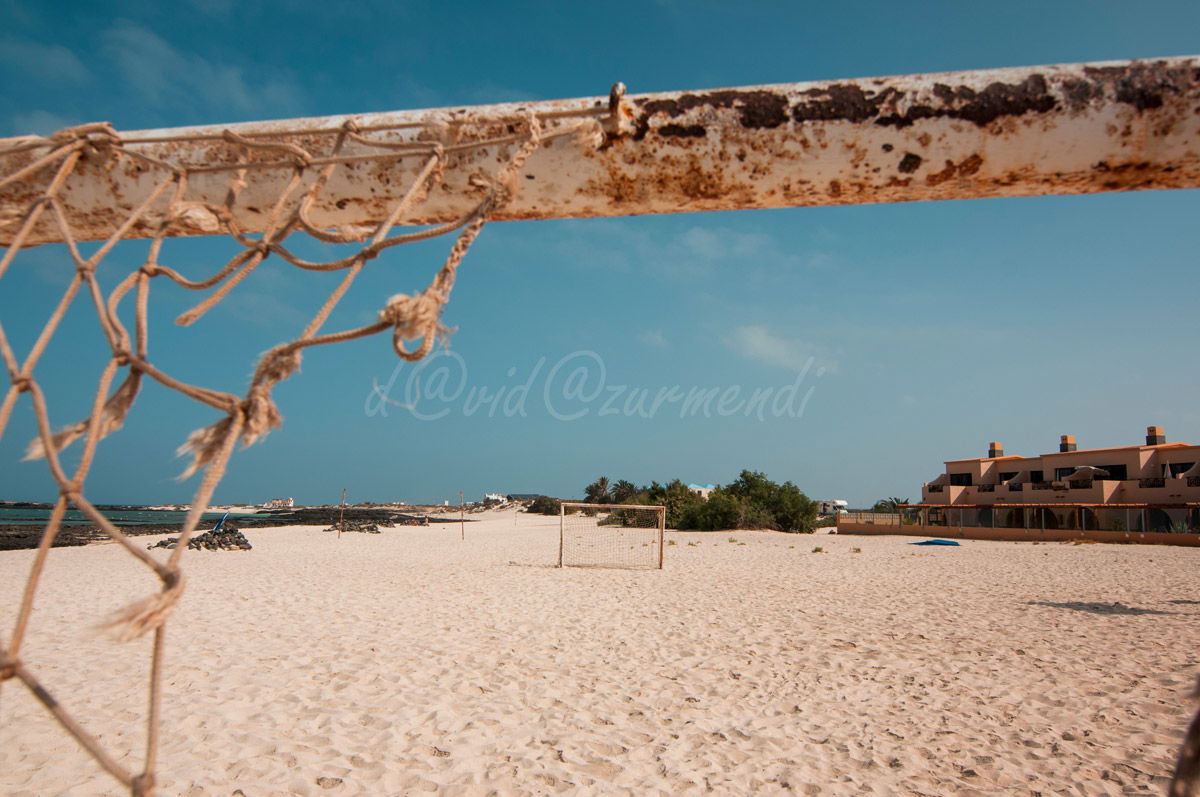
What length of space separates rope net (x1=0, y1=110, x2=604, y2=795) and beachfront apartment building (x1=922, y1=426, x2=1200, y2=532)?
84.8ft

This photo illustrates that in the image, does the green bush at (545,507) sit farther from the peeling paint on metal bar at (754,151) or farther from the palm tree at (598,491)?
the peeling paint on metal bar at (754,151)

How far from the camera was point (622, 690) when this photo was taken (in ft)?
16.2

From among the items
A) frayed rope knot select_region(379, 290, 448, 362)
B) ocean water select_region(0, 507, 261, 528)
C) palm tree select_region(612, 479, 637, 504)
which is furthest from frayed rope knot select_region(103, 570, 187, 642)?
palm tree select_region(612, 479, 637, 504)

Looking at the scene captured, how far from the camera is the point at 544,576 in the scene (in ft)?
38.0

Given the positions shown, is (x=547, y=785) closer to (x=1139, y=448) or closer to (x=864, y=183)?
(x=864, y=183)

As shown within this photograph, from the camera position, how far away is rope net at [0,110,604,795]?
1.02m

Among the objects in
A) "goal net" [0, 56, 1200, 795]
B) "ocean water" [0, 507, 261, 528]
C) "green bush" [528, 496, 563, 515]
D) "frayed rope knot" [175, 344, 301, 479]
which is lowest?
"ocean water" [0, 507, 261, 528]

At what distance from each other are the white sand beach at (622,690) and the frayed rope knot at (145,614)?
0.07 meters

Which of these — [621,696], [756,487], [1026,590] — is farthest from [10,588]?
[756,487]

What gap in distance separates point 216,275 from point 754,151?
3.63ft

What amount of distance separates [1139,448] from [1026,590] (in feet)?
59.4

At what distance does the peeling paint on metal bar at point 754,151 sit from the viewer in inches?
45.6

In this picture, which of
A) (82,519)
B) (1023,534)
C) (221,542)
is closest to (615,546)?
(221,542)

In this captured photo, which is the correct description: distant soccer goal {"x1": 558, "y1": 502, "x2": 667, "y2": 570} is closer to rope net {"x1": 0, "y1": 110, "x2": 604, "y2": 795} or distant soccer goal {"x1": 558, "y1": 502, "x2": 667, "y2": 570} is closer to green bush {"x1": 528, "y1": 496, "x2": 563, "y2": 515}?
rope net {"x1": 0, "y1": 110, "x2": 604, "y2": 795}
